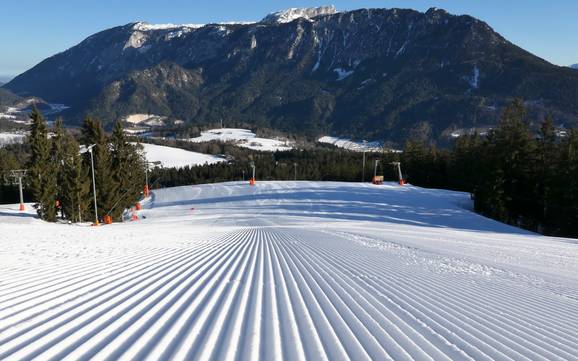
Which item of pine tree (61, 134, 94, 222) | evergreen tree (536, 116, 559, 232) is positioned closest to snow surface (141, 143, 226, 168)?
pine tree (61, 134, 94, 222)

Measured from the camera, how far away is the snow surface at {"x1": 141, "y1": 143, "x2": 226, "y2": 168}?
127m

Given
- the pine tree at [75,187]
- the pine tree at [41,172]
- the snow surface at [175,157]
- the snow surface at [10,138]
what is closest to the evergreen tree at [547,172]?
the pine tree at [75,187]

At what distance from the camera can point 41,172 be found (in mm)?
34281

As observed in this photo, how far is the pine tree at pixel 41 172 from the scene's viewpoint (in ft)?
111

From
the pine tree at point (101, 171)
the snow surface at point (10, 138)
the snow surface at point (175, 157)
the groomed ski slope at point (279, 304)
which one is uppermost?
the snow surface at point (10, 138)

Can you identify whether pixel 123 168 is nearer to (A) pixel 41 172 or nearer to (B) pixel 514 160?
(A) pixel 41 172

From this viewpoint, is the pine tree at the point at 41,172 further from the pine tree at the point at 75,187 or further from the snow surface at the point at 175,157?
the snow surface at the point at 175,157

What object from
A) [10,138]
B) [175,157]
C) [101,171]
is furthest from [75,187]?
[10,138]

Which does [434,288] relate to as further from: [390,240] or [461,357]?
[390,240]

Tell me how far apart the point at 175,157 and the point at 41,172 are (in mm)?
102622

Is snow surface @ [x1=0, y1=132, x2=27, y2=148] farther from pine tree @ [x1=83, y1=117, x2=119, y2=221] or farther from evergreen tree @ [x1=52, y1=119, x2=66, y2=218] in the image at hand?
pine tree @ [x1=83, y1=117, x2=119, y2=221]

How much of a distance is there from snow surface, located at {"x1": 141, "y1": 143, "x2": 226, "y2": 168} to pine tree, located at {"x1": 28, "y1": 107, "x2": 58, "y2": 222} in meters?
88.3

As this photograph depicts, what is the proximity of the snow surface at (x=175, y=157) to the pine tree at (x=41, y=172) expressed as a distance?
88261 millimetres

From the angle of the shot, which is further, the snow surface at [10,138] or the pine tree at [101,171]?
the snow surface at [10,138]
